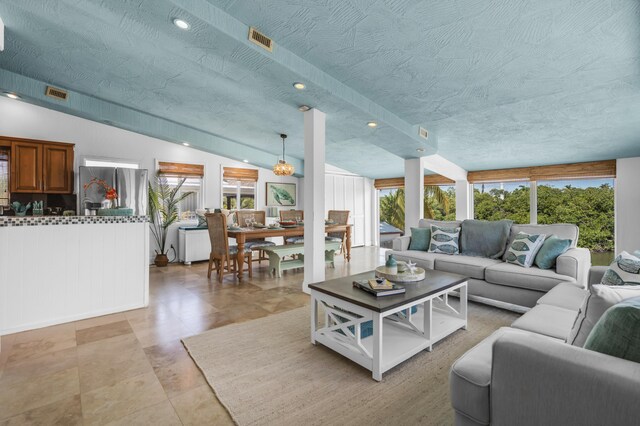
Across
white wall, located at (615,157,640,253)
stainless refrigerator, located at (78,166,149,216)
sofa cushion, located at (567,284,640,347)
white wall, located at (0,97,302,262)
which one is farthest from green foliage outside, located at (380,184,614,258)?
stainless refrigerator, located at (78,166,149,216)

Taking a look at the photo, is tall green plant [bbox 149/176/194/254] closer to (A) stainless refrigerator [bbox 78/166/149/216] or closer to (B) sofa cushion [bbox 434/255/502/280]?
(A) stainless refrigerator [bbox 78/166/149/216]

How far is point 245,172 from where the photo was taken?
7082 millimetres

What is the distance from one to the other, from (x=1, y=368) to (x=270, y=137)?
15.5 feet

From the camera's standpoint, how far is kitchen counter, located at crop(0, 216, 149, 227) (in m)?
2.67

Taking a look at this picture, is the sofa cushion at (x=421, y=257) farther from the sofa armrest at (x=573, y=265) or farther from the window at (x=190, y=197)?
the window at (x=190, y=197)

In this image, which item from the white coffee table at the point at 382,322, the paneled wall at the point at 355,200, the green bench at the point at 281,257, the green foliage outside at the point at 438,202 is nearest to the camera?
the white coffee table at the point at 382,322

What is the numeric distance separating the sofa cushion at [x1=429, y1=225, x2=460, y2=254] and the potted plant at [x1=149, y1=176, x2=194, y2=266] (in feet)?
15.7

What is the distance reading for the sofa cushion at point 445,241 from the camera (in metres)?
4.05

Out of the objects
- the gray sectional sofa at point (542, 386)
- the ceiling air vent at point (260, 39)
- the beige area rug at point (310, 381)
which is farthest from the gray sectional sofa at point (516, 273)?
the ceiling air vent at point (260, 39)

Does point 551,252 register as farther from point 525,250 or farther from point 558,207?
point 558,207

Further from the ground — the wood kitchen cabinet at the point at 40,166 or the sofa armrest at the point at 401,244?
the wood kitchen cabinet at the point at 40,166

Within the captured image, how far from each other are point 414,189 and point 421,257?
2240 mm

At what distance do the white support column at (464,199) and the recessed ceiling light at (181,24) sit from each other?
6304mm

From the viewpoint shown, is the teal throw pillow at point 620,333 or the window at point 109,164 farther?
the window at point 109,164
